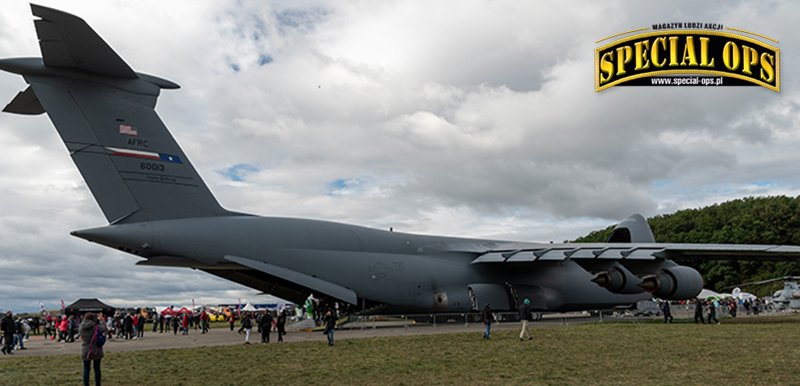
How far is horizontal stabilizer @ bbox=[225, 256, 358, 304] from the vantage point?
19281mm

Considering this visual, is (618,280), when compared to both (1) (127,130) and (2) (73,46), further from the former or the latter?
(2) (73,46)

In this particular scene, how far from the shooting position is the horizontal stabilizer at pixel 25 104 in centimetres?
1666

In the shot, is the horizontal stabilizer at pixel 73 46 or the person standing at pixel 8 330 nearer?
the horizontal stabilizer at pixel 73 46

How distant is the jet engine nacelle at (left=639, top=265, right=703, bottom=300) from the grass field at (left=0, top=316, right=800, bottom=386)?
5994 mm

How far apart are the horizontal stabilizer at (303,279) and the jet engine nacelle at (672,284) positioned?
10.2 meters

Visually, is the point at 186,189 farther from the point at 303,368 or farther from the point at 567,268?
the point at 567,268

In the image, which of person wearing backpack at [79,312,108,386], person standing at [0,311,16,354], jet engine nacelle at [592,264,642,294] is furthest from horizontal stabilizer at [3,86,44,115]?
jet engine nacelle at [592,264,642,294]

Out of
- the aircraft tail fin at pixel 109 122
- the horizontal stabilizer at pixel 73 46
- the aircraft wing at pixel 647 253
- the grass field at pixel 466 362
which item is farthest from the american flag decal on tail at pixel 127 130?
the aircraft wing at pixel 647 253

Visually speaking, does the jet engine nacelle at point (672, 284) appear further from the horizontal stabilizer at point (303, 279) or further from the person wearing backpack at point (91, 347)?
the person wearing backpack at point (91, 347)

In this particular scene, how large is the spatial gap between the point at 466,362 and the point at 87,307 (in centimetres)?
3288

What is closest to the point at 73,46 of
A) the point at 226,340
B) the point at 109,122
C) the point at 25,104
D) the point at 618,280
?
the point at 109,122

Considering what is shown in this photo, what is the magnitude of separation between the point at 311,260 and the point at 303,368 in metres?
9.13

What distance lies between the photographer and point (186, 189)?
722 inches

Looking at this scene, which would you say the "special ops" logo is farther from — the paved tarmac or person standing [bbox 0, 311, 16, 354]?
person standing [bbox 0, 311, 16, 354]
